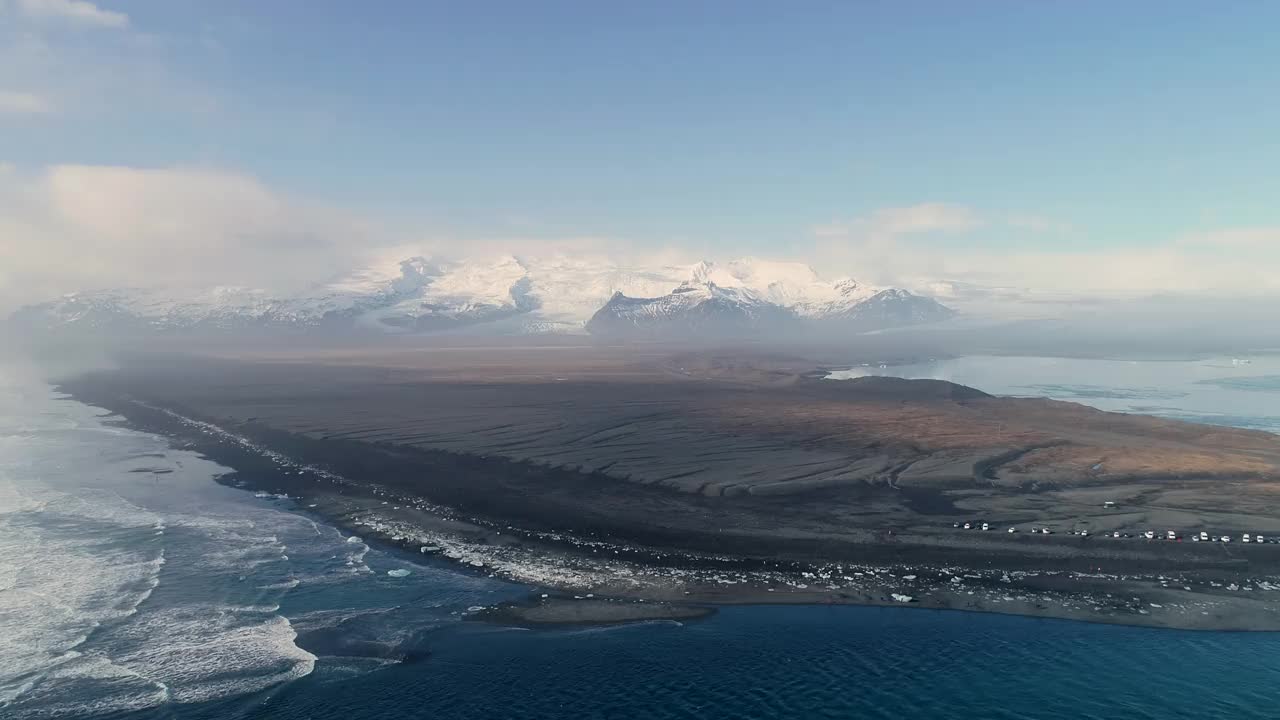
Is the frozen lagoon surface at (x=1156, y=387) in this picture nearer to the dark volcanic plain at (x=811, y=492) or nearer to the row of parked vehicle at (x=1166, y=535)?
the dark volcanic plain at (x=811, y=492)

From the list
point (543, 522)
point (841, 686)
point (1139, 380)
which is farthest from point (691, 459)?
point (1139, 380)

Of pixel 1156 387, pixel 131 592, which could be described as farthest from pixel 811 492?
pixel 1156 387

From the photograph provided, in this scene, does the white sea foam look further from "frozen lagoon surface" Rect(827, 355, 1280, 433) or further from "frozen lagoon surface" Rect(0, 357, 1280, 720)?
"frozen lagoon surface" Rect(827, 355, 1280, 433)

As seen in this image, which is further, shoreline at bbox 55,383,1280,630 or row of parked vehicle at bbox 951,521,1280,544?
row of parked vehicle at bbox 951,521,1280,544

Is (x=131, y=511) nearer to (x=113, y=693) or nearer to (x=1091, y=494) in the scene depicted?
(x=113, y=693)

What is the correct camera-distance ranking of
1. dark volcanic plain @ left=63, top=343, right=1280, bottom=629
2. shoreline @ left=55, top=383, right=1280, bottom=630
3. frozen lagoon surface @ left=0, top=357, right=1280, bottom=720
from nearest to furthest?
frozen lagoon surface @ left=0, top=357, right=1280, bottom=720
shoreline @ left=55, top=383, right=1280, bottom=630
dark volcanic plain @ left=63, top=343, right=1280, bottom=629

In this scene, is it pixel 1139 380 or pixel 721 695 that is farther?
pixel 1139 380

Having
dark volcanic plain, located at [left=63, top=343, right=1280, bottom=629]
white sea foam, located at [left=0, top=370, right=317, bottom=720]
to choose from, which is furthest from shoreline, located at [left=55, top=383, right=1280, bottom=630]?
white sea foam, located at [left=0, top=370, right=317, bottom=720]
